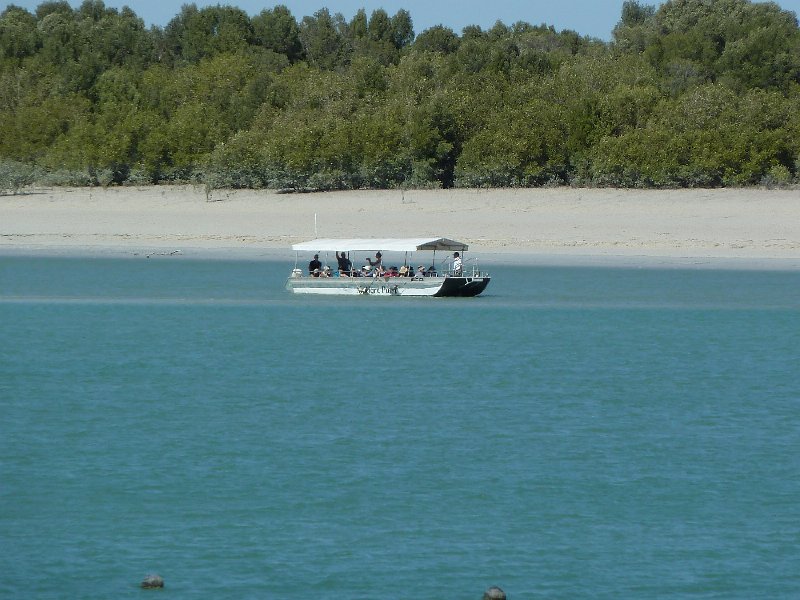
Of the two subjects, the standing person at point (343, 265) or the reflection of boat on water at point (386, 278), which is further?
the standing person at point (343, 265)

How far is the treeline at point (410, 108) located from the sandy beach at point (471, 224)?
9.20 feet

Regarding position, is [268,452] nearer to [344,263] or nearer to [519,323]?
[519,323]

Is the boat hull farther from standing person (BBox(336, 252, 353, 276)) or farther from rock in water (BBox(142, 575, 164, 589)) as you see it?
rock in water (BBox(142, 575, 164, 589))

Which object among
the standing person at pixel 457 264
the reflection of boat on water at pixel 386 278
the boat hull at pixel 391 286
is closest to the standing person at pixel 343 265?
the reflection of boat on water at pixel 386 278

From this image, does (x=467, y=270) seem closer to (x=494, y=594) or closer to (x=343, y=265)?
(x=343, y=265)

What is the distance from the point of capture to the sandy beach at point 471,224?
52906mm

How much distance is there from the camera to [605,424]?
25.2 metres

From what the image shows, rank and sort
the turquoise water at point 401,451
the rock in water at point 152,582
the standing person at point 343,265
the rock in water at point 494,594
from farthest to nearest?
1. the standing person at point 343,265
2. the turquoise water at point 401,451
3. the rock in water at point 152,582
4. the rock in water at point 494,594

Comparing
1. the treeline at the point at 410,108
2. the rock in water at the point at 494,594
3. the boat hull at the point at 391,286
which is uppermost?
the treeline at the point at 410,108

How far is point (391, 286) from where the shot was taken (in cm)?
4472

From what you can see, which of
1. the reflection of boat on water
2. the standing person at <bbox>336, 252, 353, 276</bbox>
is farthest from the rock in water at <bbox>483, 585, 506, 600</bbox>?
the standing person at <bbox>336, 252, 353, 276</bbox>

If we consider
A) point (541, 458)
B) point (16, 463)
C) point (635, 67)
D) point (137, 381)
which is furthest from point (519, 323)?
point (635, 67)

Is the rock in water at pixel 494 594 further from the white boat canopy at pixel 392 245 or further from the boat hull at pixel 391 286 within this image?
the boat hull at pixel 391 286

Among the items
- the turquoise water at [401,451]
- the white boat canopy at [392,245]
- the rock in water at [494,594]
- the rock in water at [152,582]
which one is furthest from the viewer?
the white boat canopy at [392,245]
